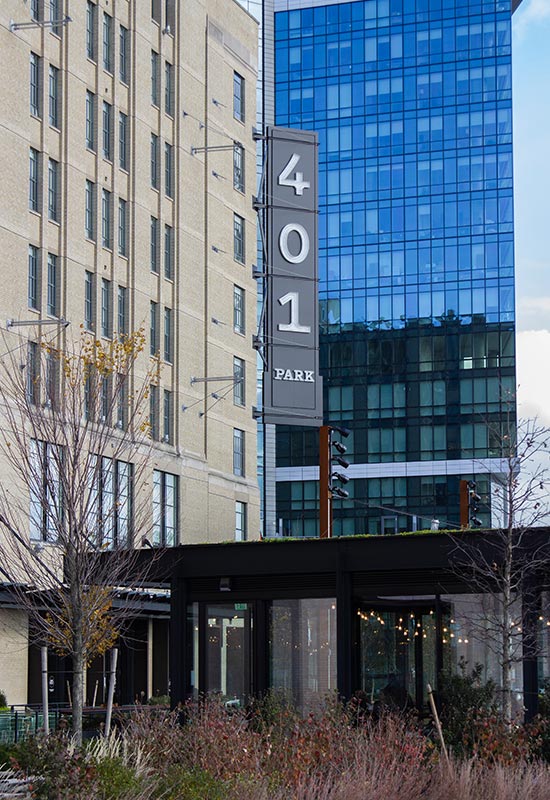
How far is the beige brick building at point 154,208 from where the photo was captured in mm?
49094

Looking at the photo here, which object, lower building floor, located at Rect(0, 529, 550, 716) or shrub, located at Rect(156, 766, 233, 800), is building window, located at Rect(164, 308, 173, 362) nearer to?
lower building floor, located at Rect(0, 529, 550, 716)

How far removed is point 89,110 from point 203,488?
1663cm

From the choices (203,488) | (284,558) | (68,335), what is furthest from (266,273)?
(284,558)

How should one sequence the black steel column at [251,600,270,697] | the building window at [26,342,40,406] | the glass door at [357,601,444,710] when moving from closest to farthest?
the glass door at [357,601,444,710]
the black steel column at [251,600,270,697]
the building window at [26,342,40,406]

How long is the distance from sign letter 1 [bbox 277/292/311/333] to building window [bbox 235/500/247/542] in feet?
55.2

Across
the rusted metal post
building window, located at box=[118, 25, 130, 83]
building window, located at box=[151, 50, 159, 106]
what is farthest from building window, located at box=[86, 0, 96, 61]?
the rusted metal post

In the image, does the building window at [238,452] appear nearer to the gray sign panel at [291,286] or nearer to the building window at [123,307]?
the building window at [123,307]

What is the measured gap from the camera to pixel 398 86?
122 meters

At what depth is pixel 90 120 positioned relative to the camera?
176 ft

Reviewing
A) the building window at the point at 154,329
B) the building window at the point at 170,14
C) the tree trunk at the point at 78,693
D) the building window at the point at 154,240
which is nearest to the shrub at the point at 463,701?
the tree trunk at the point at 78,693

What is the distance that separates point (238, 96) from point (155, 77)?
8.31 meters

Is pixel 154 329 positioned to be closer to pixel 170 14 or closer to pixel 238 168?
pixel 238 168

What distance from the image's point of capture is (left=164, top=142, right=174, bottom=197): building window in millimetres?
59469

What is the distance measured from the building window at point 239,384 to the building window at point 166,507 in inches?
306
